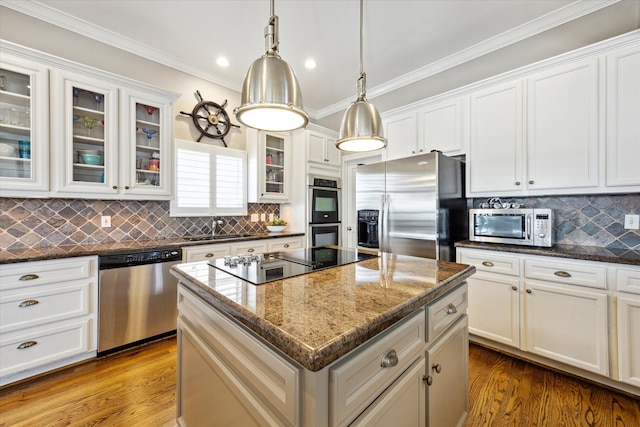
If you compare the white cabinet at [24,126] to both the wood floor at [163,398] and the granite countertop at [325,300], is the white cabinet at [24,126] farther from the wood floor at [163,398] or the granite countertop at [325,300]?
the granite countertop at [325,300]

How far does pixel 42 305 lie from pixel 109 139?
1457 mm

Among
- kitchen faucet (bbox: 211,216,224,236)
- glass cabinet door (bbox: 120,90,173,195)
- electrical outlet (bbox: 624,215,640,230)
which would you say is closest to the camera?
electrical outlet (bbox: 624,215,640,230)

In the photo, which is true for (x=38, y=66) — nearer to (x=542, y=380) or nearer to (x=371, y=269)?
(x=371, y=269)

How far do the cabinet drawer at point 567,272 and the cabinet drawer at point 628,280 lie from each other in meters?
0.06

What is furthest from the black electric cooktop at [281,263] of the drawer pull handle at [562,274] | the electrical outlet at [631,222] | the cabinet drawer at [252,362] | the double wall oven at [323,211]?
the electrical outlet at [631,222]

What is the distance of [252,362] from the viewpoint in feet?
2.88

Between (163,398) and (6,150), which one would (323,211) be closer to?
(163,398)

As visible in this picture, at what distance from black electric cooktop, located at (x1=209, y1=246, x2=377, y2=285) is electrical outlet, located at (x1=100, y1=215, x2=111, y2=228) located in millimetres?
1811

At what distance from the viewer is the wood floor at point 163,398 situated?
1637 millimetres

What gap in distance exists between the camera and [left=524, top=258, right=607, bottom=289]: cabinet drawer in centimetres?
188

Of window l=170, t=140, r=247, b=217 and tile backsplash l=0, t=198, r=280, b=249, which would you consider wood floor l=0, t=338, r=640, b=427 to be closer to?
tile backsplash l=0, t=198, r=280, b=249

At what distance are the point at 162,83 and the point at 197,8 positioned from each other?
106 cm

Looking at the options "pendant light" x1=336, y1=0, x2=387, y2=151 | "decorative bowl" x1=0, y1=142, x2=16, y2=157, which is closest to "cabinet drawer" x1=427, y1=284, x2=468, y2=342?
"pendant light" x1=336, y1=0, x2=387, y2=151

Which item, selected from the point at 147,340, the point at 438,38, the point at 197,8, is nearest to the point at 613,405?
the point at 438,38
